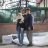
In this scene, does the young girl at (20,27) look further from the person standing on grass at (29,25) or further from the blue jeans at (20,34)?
the person standing on grass at (29,25)

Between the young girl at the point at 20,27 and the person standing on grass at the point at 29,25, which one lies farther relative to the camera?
the young girl at the point at 20,27

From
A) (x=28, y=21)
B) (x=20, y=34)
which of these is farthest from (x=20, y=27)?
(x=28, y=21)

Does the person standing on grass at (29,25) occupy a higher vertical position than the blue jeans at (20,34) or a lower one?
higher

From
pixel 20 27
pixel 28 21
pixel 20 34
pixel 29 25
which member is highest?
pixel 28 21

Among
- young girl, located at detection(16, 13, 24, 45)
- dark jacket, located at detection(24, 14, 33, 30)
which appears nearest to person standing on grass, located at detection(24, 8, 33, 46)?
dark jacket, located at detection(24, 14, 33, 30)

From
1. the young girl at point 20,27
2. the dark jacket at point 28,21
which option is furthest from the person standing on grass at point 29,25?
A: the young girl at point 20,27

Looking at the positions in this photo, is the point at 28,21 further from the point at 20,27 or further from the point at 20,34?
the point at 20,34

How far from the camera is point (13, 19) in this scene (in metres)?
10.7

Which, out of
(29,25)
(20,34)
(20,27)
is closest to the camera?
(29,25)

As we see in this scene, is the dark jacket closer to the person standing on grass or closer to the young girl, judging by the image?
the person standing on grass

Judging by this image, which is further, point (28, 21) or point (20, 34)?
point (20, 34)

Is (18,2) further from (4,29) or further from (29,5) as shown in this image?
(4,29)

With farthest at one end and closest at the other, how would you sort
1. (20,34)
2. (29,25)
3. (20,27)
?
(20,34) → (20,27) → (29,25)

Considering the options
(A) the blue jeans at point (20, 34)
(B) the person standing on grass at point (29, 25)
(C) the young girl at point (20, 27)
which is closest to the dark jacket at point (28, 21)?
(B) the person standing on grass at point (29, 25)
